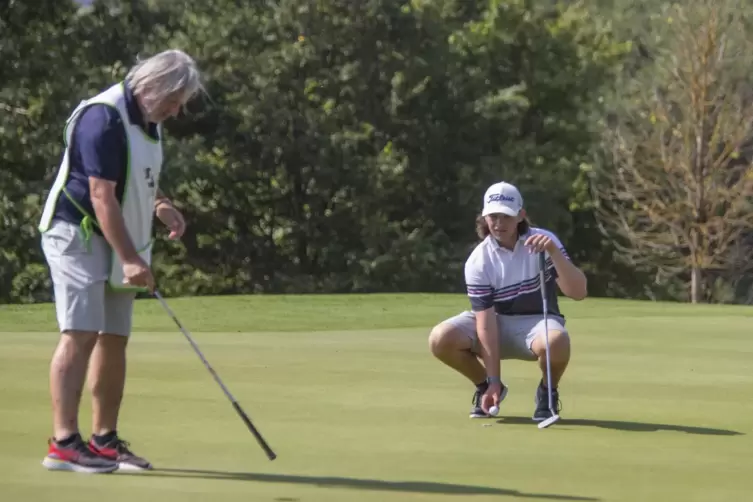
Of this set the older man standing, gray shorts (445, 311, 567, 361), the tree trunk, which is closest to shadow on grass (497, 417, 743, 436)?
gray shorts (445, 311, 567, 361)

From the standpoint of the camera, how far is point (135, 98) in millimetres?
6324

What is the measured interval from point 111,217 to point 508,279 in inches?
117

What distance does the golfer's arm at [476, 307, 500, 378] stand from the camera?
27.9 feet

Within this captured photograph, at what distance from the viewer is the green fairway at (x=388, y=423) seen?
233 inches

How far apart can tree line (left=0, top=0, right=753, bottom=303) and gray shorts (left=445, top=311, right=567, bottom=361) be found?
108 ft

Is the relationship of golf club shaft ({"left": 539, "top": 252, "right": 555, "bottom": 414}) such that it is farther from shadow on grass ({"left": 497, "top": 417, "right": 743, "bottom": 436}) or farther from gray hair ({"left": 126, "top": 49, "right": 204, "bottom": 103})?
gray hair ({"left": 126, "top": 49, "right": 204, "bottom": 103})

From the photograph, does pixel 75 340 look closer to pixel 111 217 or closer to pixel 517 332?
pixel 111 217

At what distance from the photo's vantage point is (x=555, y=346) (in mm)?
8391

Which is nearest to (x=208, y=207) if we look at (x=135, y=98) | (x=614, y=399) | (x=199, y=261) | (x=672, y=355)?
(x=199, y=261)

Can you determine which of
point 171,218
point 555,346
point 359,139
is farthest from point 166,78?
point 359,139

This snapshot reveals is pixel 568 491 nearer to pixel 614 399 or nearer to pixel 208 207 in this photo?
pixel 614 399

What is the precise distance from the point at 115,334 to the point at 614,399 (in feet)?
13.0

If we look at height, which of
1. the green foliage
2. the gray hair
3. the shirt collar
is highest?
the gray hair

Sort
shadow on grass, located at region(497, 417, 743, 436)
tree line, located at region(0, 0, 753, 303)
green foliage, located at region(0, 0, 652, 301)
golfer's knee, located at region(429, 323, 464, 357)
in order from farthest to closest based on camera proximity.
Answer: green foliage, located at region(0, 0, 652, 301) < tree line, located at region(0, 0, 753, 303) < golfer's knee, located at region(429, 323, 464, 357) < shadow on grass, located at region(497, 417, 743, 436)
